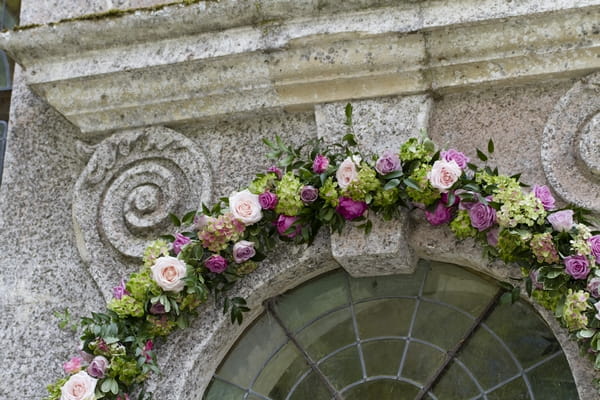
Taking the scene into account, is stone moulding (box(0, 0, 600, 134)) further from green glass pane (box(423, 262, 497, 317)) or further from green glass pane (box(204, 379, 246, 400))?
green glass pane (box(204, 379, 246, 400))

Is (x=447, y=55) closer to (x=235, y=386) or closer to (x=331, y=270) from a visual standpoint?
(x=331, y=270)

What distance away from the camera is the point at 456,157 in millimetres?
3098

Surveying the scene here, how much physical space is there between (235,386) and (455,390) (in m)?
0.78

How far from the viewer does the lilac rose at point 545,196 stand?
2998 millimetres

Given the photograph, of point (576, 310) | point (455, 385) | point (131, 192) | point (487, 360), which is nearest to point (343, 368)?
point (455, 385)

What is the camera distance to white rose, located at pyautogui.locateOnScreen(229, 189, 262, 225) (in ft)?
10.7

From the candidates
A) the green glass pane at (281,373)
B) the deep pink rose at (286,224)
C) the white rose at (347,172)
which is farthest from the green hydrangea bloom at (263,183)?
the green glass pane at (281,373)

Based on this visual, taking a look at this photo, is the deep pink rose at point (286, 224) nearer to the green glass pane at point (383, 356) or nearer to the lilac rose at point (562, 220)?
the green glass pane at point (383, 356)

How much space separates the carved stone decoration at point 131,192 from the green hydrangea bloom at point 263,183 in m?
0.25

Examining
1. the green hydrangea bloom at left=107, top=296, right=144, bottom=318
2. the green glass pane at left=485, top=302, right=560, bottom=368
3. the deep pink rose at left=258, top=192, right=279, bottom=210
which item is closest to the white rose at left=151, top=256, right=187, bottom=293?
the green hydrangea bloom at left=107, top=296, right=144, bottom=318

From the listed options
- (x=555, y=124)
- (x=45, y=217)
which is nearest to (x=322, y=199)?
(x=555, y=124)

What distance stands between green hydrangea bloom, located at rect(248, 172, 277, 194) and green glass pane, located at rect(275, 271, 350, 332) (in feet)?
1.40

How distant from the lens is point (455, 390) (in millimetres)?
3182

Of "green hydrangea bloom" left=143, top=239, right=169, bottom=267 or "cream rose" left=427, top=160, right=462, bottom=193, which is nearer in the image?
"cream rose" left=427, top=160, right=462, bottom=193
